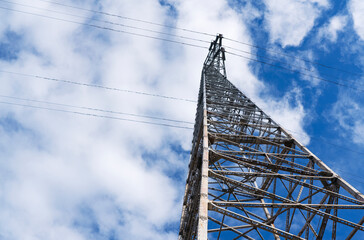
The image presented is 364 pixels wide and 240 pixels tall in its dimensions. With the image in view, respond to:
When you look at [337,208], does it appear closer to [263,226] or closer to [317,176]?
[317,176]

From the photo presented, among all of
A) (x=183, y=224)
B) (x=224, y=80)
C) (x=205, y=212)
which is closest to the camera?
(x=205, y=212)

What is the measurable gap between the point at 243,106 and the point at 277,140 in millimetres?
4871

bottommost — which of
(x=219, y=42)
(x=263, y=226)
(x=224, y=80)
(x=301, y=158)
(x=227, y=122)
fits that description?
(x=263, y=226)

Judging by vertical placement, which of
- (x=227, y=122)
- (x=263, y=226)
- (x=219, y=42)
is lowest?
(x=263, y=226)

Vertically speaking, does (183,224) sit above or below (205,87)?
below

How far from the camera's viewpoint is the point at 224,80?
89.0 ft

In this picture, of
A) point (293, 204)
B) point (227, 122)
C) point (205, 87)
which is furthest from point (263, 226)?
point (205, 87)

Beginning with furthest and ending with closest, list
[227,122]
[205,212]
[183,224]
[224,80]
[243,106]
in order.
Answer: [224,80] < [243,106] < [227,122] < [183,224] < [205,212]

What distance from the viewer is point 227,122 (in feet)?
57.9

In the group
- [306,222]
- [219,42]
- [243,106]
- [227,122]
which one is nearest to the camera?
[306,222]

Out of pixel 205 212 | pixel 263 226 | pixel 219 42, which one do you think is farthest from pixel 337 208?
pixel 219 42

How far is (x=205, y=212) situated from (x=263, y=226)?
1.93 metres

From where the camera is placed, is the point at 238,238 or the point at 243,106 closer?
the point at 238,238

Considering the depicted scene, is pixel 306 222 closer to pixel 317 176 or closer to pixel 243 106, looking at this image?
pixel 317 176
